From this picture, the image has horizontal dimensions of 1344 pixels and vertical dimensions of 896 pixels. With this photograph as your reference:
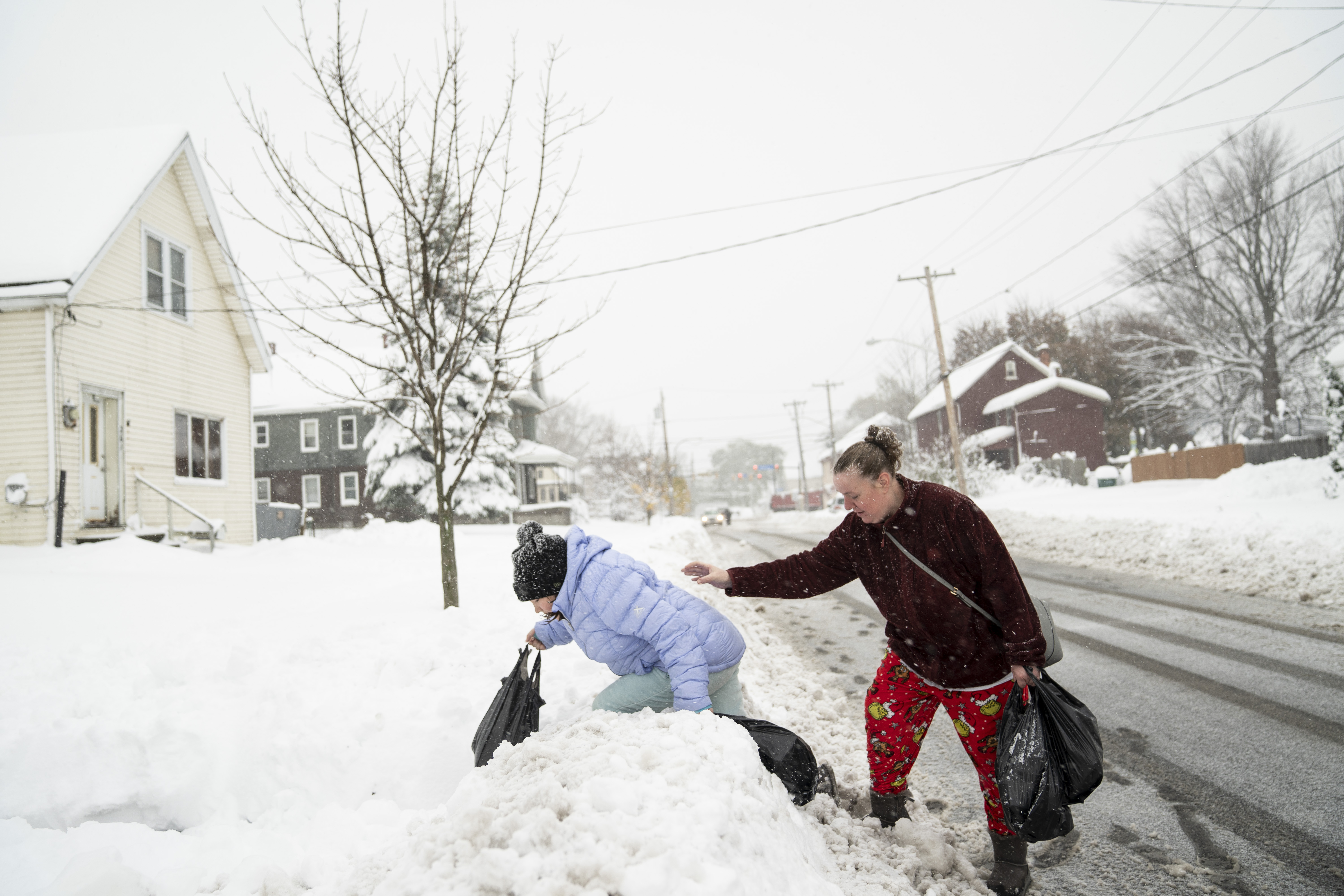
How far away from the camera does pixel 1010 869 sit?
2705 millimetres

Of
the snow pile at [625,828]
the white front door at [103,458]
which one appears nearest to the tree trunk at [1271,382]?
the snow pile at [625,828]

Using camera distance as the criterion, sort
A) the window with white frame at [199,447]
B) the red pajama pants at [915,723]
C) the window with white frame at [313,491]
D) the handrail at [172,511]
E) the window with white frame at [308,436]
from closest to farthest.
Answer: the red pajama pants at [915,723] < the handrail at [172,511] < the window with white frame at [199,447] < the window with white frame at [308,436] < the window with white frame at [313,491]

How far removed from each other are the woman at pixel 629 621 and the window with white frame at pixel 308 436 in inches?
1284

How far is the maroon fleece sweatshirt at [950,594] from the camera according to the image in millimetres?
2654

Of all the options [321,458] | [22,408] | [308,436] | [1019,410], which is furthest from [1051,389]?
[22,408]

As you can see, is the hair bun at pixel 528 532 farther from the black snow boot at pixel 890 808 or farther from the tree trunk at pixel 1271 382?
the tree trunk at pixel 1271 382

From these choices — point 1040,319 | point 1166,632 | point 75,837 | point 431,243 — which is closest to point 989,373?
point 1040,319

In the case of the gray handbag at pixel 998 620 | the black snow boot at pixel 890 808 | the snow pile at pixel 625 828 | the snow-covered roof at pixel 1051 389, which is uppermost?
the snow-covered roof at pixel 1051 389

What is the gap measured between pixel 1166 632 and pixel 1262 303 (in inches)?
1338

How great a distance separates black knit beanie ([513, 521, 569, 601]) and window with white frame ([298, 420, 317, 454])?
3267 centimetres

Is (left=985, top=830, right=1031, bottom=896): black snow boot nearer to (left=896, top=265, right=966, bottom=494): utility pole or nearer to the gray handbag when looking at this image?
the gray handbag

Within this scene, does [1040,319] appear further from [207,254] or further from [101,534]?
[101,534]

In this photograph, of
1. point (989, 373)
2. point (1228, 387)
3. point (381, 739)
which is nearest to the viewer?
point (381, 739)

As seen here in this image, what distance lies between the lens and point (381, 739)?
399 cm
